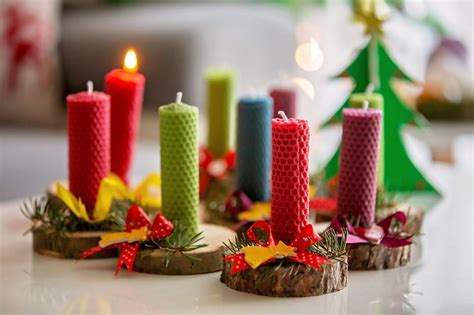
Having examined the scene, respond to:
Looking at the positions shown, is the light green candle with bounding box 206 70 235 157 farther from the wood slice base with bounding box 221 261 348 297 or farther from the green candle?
the wood slice base with bounding box 221 261 348 297

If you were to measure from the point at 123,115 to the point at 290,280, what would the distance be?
52 cm

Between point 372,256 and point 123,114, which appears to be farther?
point 123,114

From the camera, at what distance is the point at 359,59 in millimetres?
1692

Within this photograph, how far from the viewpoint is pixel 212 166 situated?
1.78m

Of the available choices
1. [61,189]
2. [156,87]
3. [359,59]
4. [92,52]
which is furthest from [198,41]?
[61,189]

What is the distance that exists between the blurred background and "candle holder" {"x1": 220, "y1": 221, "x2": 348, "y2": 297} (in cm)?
176

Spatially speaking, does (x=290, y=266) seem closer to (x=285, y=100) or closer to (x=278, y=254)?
(x=278, y=254)

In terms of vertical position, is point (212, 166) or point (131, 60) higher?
point (131, 60)

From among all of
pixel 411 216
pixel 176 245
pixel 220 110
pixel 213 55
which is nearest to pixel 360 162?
pixel 411 216

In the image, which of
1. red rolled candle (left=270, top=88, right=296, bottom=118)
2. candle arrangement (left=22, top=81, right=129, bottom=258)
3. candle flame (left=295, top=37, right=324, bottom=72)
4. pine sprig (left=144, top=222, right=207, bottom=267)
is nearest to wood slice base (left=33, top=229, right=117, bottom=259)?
candle arrangement (left=22, top=81, right=129, bottom=258)

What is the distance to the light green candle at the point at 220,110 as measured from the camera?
1843mm

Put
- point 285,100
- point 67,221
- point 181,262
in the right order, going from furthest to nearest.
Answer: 1. point 285,100
2. point 67,221
3. point 181,262

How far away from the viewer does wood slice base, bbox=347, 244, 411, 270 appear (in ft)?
4.34

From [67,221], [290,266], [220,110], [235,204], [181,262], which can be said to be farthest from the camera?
[220,110]
